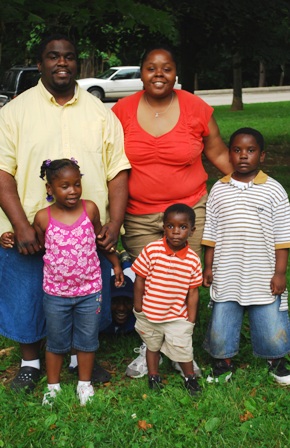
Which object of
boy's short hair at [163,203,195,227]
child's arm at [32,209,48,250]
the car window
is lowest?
child's arm at [32,209,48,250]

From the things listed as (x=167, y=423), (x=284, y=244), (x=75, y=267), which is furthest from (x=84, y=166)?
(x=167, y=423)

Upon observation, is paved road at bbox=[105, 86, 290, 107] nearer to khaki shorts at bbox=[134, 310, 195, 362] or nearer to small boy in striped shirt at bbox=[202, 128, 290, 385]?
small boy in striped shirt at bbox=[202, 128, 290, 385]

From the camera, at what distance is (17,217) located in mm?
4137

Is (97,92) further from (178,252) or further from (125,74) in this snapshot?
(178,252)

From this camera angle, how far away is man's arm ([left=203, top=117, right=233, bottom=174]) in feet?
14.8

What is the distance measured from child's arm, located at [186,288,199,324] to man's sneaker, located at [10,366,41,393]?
3.39 ft

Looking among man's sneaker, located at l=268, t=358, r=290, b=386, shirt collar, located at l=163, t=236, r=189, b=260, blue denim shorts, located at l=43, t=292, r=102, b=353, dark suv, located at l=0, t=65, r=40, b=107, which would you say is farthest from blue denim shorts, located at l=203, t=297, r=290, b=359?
dark suv, located at l=0, t=65, r=40, b=107

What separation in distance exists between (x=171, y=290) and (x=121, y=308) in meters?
0.96

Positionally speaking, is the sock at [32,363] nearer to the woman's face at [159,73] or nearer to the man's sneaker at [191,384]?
the man's sneaker at [191,384]

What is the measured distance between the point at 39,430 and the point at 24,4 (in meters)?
3.49

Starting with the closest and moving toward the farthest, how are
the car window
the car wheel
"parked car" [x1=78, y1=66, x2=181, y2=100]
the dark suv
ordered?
the dark suv, the car wheel, "parked car" [x1=78, y1=66, x2=181, y2=100], the car window

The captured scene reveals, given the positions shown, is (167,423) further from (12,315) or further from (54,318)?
(12,315)

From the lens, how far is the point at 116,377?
4668 mm

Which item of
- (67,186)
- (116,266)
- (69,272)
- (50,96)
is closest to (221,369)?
(116,266)
